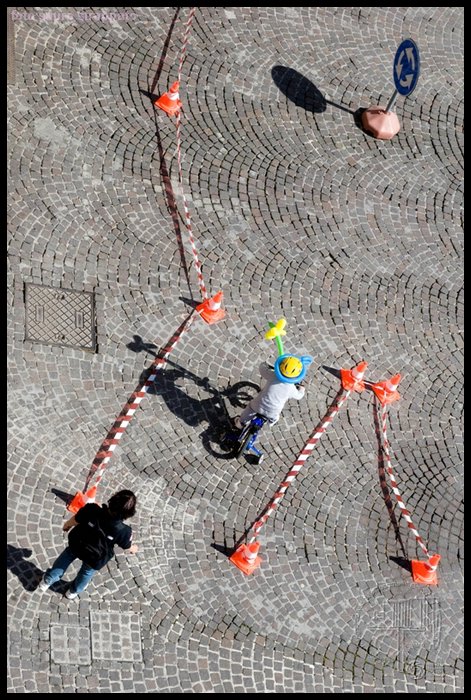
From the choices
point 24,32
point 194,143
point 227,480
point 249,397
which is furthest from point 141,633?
point 24,32

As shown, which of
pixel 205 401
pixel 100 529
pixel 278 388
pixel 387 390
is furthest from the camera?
pixel 387 390

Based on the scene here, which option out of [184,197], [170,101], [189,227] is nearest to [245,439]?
[189,227]

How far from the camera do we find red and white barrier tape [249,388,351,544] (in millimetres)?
10539

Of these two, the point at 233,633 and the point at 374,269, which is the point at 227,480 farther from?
the point at 374,269

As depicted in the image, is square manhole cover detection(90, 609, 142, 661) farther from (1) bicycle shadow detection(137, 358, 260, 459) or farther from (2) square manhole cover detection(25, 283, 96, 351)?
(2) square manhole cover detection(25, 283, 96, 351)

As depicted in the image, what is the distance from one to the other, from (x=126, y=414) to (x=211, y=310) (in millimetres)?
1956

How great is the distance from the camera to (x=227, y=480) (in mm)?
10742

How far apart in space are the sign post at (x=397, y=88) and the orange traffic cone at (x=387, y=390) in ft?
16.2

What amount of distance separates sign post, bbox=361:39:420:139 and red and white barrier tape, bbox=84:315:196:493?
532cm

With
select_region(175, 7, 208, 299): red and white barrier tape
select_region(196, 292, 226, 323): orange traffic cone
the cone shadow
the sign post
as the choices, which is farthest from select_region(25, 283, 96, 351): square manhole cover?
the sign post

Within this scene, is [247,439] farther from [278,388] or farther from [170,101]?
[170,101]

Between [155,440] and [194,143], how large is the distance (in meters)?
5.20

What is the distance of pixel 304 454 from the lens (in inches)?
440

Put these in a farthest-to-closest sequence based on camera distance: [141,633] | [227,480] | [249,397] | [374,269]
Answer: [374,269] → [249,397] → [227,480] → [141,633]
